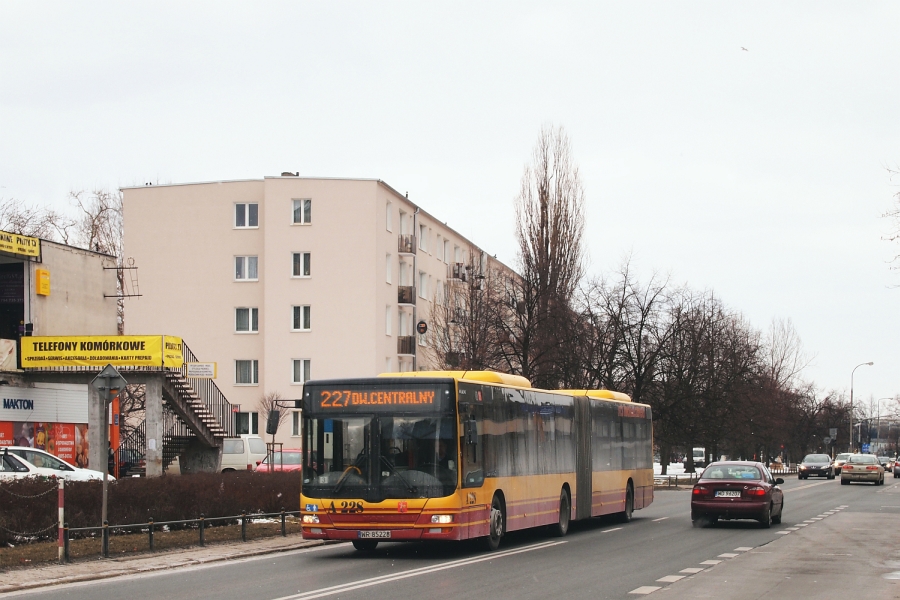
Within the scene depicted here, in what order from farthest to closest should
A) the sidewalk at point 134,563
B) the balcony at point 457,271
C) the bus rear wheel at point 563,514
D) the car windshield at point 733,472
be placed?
1. the balcony at point 457,271
2. the car windshield at point 733,472
3. the bus rear wheel at point 563,514
4. the sidewalk at point 134,563

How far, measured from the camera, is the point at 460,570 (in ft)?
52.7

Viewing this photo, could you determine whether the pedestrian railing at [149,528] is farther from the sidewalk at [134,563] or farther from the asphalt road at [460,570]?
the asphalt road at [460,570]

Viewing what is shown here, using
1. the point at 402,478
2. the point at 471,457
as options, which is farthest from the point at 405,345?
the point at 402,478

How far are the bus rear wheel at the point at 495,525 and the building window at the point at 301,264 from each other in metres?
44.8

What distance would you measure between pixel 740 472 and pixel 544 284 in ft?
99.4

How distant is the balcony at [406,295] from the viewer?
6731 cm

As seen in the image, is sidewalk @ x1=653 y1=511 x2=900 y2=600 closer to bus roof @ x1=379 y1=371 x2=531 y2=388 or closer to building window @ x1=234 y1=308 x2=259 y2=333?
bus roof @ x1=379 y1=371 x2=531 y2=388

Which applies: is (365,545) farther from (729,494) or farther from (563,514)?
(729,494)

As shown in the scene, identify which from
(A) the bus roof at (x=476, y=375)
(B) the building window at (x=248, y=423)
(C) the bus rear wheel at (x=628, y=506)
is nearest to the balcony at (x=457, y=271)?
(B) the building window at (x=248, y=423)

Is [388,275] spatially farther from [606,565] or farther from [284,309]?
[606,565]

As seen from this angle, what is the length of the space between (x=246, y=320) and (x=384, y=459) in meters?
47.7

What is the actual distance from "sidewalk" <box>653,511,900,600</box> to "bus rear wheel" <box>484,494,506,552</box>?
3.92 meters

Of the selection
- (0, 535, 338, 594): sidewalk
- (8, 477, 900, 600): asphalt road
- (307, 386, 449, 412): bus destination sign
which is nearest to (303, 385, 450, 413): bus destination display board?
(307, 386, 449, 412): bus destination sign

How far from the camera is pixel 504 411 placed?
2045 cm
